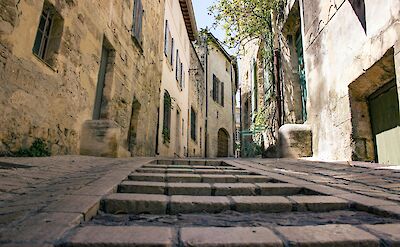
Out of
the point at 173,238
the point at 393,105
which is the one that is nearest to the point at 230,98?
the point at 393,105

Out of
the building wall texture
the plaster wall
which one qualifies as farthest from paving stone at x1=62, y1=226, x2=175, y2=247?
Result: the plaster wall

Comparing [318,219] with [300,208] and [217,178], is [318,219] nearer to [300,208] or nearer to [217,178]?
[300,208]

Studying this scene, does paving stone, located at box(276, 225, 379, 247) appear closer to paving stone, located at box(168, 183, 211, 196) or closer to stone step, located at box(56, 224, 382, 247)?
stone step, located at box(56, 224, 382, 247)

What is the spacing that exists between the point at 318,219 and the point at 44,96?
361 centimetres

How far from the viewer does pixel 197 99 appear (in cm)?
1684

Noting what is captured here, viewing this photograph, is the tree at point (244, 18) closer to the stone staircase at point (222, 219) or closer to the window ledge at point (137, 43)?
the window ledge at point (137, 43)

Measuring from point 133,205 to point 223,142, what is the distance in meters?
19.4

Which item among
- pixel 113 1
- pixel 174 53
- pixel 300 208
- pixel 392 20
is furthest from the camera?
pixel 174 53

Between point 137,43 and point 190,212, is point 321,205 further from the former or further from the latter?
point 137,43

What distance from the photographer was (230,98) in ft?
73.7

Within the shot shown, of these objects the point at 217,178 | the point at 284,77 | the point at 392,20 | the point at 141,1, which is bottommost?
the point at 217,178

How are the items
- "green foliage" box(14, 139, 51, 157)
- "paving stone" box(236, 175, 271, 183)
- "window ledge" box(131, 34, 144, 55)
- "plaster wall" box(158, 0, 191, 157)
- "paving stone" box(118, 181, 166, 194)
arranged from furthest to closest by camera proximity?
"plaster wall" box(158, 0, 191, 157)
"window ledge" box(131, 34, 144, 55)
"green foliage" box(14, 139, 51, 157)
"paving stone" box(236, 175, 271, 183)
"paving stone" box(118, 181, 166, 194)

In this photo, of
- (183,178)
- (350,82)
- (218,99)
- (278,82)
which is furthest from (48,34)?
(218,99)

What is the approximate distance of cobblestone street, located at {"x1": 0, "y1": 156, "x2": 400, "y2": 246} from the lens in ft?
3.66
